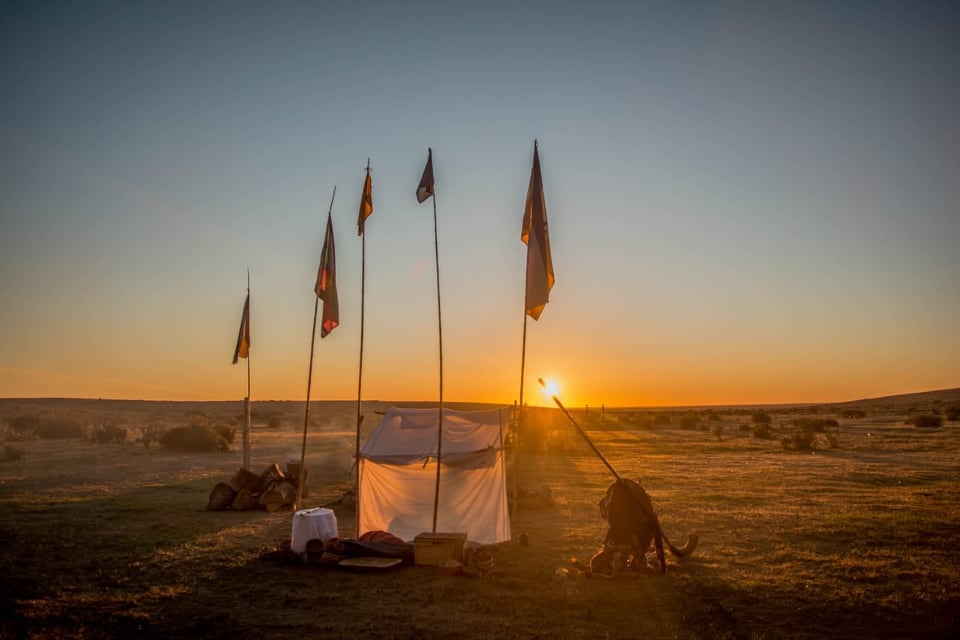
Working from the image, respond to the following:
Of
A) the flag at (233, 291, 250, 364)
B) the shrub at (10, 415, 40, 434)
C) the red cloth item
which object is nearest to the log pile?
the flag at (233, 291, 250, 364)

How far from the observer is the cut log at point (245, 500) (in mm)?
19734

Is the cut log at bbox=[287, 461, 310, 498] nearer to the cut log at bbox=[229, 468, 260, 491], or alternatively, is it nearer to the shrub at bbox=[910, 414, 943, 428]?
the cut log at bbox=[229, 468, 260, 491]

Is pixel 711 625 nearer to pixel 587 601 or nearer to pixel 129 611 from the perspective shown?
pixel 587 601

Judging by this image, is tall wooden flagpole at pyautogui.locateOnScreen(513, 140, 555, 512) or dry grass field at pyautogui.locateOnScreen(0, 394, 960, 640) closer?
dry grass field at pyautogui.locateOnScreen(0, 394, 960, 640)

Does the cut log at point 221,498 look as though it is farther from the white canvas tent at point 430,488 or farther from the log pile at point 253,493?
the white canvas tent at point 430,488

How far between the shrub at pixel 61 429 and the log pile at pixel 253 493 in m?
30.4

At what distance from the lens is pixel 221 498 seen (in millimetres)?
19750

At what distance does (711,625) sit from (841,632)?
1605 millimetres

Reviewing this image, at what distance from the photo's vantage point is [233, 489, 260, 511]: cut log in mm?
19734

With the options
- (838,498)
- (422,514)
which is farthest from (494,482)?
(838,498)

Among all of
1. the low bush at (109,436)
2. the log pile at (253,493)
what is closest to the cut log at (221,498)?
the log pile at (253,493)

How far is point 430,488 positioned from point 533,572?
4.11 meters

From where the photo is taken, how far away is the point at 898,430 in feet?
152

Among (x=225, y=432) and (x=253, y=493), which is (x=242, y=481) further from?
(x=225, y=432)
